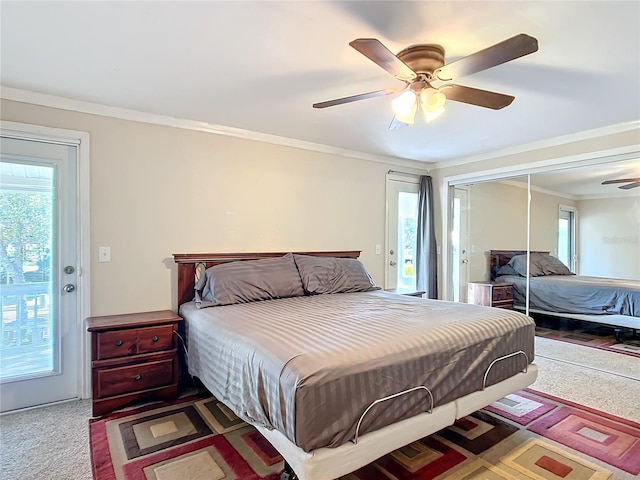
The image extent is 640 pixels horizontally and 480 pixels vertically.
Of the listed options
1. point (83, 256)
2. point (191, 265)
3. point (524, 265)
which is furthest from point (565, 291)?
point (83, 256)

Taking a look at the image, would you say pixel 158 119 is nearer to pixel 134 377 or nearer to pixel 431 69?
pixel 134 377

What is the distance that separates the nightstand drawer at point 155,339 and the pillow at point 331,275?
118cm

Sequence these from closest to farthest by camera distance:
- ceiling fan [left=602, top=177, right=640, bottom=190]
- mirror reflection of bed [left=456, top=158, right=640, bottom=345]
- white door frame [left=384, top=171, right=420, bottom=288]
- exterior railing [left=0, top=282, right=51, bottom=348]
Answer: exterior railing [left=0, top=282, right=51, bottom=348]
ceiling fan [left=602, top=177, right=640, bottom=190]
mirror reflection of bed [left=456, top=158, right=640, bottom=345]
white door frame [left=384, top=171, right=420, bottom=288]

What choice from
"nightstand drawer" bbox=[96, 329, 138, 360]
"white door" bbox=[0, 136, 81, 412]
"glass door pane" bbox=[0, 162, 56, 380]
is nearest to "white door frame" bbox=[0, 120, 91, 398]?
"white door" bbox=[0, 136, 81, 412]

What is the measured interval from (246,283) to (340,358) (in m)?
1.62

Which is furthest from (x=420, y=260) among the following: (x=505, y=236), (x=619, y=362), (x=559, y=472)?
(x=559, y=472)

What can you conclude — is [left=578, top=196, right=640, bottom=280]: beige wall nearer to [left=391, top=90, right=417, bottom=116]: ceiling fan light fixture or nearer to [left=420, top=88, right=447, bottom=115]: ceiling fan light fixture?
[left=420, top=88, right=447, bottom=115]: ceiling fan light fixture

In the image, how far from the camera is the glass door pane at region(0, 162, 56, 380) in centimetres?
268

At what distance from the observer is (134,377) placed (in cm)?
269

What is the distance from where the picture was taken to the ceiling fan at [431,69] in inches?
67.3

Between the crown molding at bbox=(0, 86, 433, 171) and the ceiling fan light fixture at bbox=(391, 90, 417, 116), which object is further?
the crown molding at bbox=(0, 86, 433, 171)

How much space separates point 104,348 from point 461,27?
287cm

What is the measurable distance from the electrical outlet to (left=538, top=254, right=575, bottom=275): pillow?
14.4 ft

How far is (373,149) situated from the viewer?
4359 millimetres
